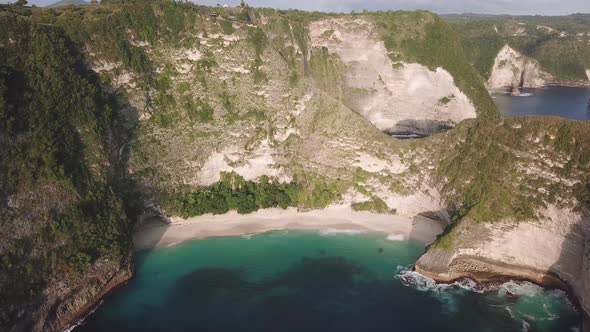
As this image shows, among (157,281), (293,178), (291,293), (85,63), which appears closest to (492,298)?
(291,293)

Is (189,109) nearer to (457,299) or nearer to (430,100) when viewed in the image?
(457,299)

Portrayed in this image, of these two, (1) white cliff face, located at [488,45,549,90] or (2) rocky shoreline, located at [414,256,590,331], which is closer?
(2) rocky shoreline, located at [414,256,590,331]

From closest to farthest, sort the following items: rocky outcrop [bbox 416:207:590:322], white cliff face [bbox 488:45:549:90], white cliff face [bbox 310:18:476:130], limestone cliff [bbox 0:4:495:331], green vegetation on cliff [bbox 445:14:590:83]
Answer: limestone cliff [bbox 0:4:495:331]
rocky outcrop [bbox 416:207:590:322]
white cliff face [bbox 310:18:476:130]
white cliff face [bbox 488:45:549:90]
green vegetation on cliff [bbox 445:14:590:83]

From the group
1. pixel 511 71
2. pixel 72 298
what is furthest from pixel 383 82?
pixel 511 71

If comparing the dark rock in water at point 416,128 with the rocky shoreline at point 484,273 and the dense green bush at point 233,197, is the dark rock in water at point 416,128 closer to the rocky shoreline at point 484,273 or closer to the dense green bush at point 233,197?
the dense green bush at point 233,197

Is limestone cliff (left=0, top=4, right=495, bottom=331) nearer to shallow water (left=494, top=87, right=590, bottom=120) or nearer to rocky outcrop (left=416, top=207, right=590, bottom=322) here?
rocky outcrop (left=416, top=207, right=590, bottom=322)

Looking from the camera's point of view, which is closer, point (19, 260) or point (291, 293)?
point (19, 260)

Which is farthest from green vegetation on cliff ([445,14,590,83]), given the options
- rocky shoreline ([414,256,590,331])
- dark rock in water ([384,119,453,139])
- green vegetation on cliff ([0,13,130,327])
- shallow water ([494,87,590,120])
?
green vegetation on cliff ([0,13,130,327])
